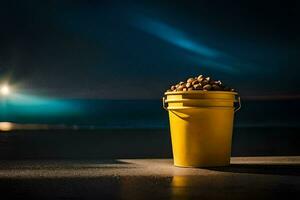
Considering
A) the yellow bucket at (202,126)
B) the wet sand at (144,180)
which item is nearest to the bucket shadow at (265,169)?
the wet sand at (144,180)

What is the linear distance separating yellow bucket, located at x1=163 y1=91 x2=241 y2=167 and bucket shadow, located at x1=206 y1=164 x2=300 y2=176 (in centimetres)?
23

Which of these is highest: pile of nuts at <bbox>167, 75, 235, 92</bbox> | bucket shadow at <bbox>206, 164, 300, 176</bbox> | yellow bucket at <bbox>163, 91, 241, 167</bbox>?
pile of nuts at <bbox>167, 75, 235, 92</bbox>

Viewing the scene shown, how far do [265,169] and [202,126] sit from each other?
837 mm

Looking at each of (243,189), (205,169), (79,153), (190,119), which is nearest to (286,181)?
(243,189)

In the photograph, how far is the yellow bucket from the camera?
580 centimetres

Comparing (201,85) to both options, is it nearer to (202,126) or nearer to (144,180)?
(202,126)

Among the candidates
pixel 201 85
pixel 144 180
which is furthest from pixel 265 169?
pixel 144 180

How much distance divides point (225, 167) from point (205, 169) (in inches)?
12.9

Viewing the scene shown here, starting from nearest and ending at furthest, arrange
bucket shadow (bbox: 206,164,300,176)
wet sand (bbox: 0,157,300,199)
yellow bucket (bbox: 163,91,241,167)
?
wet sand (bbox: 0,157,300,199)
bucket shadow (bbox: 206,164,300,176)
yellow bucket (bbox: 163,91,241,167)

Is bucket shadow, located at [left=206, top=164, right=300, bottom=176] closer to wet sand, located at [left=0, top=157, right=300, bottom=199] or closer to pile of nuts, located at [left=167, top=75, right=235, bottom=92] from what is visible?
wet sand, located at [left=0, top=157, right=300, bottom=199]

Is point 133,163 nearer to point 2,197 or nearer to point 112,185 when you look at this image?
point 112,185

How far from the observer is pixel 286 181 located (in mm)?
4477

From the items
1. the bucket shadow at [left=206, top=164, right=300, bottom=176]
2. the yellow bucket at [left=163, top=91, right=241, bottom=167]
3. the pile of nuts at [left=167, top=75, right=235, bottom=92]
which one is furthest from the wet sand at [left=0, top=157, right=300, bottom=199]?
the pile of nuts at [left=167, top=75, right=235, bottom=92]

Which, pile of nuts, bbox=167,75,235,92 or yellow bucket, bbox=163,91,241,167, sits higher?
pile of nuts, bbox=167,75,235,92
